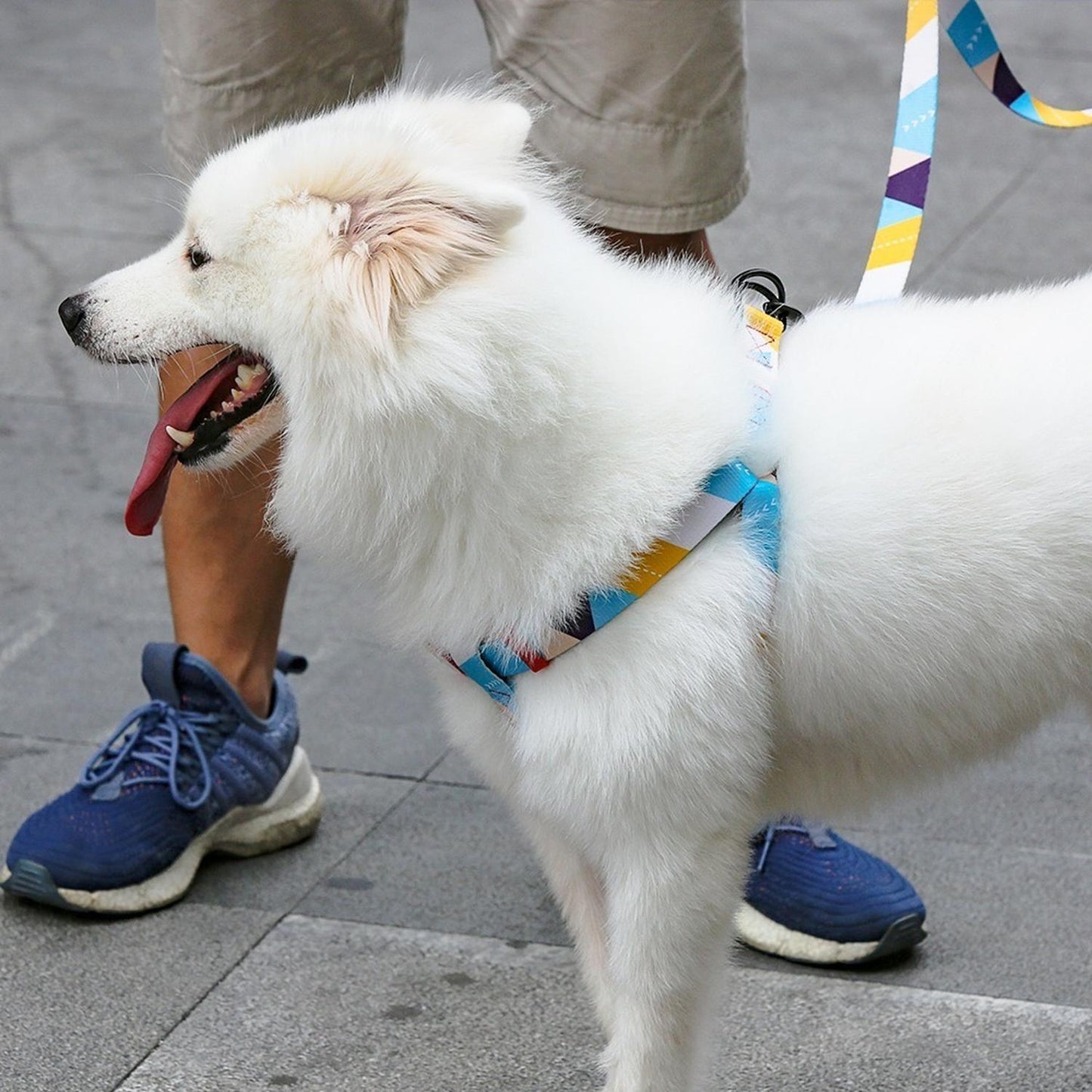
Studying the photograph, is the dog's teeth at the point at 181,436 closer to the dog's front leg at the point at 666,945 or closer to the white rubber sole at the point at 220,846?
the dog's front leg at the point at 666,945

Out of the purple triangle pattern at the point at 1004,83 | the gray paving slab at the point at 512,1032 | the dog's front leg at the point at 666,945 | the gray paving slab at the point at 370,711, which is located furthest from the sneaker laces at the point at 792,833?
the purple triangle pattern at the point at 1004,83

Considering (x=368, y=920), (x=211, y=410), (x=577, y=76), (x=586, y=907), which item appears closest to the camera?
(x=211, y=410)

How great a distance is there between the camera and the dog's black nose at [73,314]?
7.59 feet

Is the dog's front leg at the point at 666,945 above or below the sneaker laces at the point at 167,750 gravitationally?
above

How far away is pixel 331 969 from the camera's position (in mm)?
2877

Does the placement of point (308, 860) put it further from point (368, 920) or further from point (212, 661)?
point (212, 661)

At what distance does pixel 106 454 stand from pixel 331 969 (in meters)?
2.67

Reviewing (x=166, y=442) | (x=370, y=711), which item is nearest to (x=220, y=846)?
(x=370, y=711)

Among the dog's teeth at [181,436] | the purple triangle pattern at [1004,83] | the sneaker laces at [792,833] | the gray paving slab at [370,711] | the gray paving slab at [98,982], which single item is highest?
the purple triangle pattern at [1004,83]

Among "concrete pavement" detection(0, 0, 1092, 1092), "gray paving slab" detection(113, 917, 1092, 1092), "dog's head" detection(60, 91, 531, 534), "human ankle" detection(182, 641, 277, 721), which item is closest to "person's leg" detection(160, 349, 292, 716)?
"human ankle" detection(182, 641, 277, 721)

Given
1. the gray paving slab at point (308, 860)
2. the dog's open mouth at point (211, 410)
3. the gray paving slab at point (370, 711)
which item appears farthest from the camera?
the gray paving slab at point (370, 711)

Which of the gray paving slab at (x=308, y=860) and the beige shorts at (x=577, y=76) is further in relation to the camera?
the gray paving slab at (x=308, y=860)

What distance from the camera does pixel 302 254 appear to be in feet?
6.80

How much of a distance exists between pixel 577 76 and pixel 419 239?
933mm
